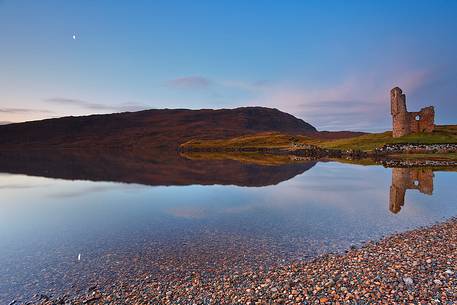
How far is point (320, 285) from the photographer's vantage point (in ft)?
34.3

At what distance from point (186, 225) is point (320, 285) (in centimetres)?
1090

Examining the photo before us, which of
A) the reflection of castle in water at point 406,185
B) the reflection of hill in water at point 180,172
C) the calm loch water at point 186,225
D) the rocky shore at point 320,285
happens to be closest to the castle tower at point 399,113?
the reflection of hill in water at point 180,172

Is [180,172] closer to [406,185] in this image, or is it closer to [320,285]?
[406,185]

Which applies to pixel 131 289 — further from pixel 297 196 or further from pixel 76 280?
pixel 297 196

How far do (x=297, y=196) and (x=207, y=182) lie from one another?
1446cm

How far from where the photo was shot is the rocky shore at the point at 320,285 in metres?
9.59

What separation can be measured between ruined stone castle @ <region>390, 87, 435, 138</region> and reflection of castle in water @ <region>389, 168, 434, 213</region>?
37.0 meters

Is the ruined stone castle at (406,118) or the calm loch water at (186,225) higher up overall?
the ruined stone castle at (406,118)

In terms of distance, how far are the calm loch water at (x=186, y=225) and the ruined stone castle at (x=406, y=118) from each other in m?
45.2

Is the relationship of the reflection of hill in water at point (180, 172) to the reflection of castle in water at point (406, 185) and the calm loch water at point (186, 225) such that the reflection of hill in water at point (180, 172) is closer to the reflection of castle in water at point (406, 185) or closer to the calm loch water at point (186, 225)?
the calm loch water at point (186, 225)

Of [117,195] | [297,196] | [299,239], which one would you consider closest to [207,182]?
[117,195]

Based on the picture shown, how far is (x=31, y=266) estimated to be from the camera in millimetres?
13367

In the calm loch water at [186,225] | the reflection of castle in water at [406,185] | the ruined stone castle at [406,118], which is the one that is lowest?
the calm loch water at [186,225]

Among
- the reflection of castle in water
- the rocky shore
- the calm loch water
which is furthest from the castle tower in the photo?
the rocky shore
